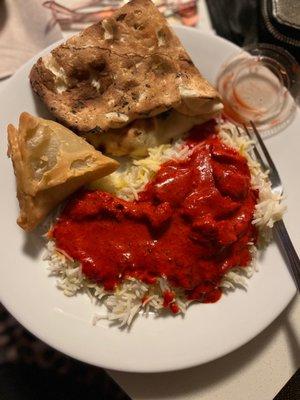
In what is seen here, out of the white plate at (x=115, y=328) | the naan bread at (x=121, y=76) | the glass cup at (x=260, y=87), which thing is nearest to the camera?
the white plate at (x=115, y=328)

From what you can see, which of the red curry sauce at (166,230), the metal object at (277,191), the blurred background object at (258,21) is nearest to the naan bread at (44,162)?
the red curry sauce at (166,230)

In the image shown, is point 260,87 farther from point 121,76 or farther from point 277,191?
point 121,76

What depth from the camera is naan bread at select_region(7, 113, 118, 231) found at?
1.99 meters

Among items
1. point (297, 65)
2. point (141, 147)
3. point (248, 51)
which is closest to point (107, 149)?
point (141, 147)

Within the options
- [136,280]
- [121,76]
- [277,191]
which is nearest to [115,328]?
[136,280]

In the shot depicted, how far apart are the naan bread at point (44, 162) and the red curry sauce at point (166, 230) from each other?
0.36ft

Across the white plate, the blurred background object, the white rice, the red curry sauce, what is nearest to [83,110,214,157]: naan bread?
the white rice

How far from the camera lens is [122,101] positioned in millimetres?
2109

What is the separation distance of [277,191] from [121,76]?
0.87m

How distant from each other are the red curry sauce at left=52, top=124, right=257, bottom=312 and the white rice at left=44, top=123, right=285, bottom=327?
0.04 meters

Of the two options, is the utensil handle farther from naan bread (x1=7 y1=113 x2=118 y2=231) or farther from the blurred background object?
the blurred background object

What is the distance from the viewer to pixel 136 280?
81.5 inches

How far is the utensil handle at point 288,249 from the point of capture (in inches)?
83.0

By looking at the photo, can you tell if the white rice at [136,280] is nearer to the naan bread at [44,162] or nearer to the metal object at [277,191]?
the metal object at [277,191]
